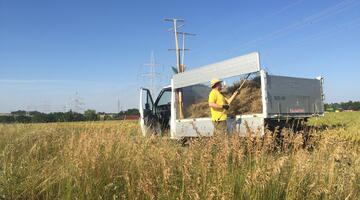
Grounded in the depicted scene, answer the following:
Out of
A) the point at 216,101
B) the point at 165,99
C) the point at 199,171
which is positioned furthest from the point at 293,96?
the point at 199,171

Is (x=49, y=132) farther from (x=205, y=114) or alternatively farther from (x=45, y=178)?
(x=45, y=178)

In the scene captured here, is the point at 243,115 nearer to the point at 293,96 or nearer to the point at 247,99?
the point at 247,99

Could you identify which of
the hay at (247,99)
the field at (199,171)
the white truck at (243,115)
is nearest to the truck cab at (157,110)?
the white truck at (243,115)

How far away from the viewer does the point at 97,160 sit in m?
5.26

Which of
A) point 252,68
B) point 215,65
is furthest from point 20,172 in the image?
point 215,65

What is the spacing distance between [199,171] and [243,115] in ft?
21.9

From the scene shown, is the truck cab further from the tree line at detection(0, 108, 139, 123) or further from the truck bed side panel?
the truck bed side panel

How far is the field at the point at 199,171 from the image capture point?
402 cm

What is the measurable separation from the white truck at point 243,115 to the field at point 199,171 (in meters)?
3.29

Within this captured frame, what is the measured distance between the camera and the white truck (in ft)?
34.6

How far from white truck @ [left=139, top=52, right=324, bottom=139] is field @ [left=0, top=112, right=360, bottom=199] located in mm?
3286

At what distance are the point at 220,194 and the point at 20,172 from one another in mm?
3034

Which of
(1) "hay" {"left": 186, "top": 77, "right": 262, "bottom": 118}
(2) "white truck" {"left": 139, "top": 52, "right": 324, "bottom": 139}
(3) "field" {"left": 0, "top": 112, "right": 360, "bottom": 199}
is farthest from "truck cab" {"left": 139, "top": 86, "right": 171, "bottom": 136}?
(3) "field" {"left": 0, "top": 112, "right": 360, "bottom": 199}

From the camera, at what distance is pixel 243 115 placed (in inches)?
426
